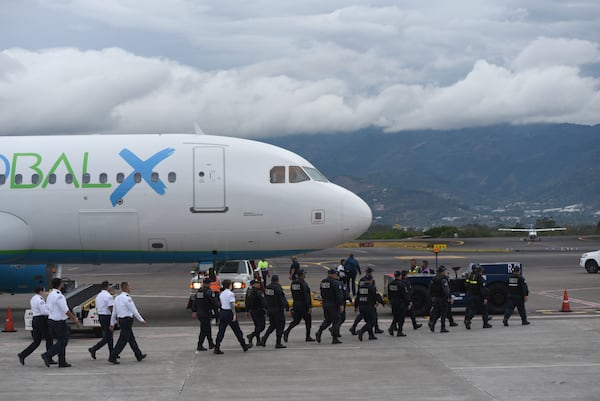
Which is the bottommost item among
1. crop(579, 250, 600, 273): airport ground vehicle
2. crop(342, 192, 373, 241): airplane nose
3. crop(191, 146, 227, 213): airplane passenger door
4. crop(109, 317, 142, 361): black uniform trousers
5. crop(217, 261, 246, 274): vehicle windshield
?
crop(109, 317, 142, 361): black uniform trousers

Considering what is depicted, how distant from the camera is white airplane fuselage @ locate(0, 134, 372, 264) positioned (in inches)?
999

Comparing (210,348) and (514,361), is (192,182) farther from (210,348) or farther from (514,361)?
(514,361)

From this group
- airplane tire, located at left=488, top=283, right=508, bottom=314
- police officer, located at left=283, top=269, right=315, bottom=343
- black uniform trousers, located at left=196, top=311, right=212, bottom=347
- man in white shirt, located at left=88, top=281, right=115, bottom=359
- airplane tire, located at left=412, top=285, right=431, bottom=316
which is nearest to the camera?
man in white shirt, located at left=88, top=281, right=115, bottom=359

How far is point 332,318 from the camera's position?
2114 centimetres

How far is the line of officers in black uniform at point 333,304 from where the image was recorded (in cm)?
2025

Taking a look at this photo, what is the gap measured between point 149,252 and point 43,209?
3364 millimetres

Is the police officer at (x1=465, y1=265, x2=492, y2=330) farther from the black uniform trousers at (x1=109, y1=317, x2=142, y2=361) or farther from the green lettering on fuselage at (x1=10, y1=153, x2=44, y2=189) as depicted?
the green lettering on fuselage at (x1=10, y1=153, x2=44, y2=189)

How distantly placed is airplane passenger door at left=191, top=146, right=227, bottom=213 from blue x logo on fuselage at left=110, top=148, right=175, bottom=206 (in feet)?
3.17

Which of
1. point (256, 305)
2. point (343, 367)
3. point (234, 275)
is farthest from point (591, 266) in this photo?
point (343, 367)

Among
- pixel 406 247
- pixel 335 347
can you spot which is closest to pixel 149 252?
pixel 335 347

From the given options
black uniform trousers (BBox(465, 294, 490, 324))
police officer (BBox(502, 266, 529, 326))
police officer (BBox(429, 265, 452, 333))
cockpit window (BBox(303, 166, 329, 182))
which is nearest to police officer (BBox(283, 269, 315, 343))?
police officer (BBox(429, 265, 452, 333))

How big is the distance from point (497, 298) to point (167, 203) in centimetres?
1072

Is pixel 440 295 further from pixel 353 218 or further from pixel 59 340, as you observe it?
pixel 59 340

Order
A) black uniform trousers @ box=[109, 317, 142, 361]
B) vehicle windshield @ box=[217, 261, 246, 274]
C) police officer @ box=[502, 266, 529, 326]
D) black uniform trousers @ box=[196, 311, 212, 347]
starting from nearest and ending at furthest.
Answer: black uniform trousers @ box=[109, 317, 142, 361], black uniform trousers @ box=[196, 311, 212, 347], police officer @ box=[502, 266, 529, 326], vehicle windshield @ box=[217, 261, 246, 274]
